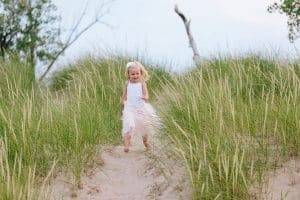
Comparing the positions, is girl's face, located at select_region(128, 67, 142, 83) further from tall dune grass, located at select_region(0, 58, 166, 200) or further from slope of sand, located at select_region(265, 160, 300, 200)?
slope of sand, located at select_region(265, 160, 300, 200)

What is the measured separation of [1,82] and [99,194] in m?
4.67

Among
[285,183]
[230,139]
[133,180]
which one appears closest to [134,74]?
[133,180]

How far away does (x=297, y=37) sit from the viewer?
13984 mm

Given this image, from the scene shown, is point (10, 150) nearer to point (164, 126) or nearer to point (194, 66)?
point (164, 126)

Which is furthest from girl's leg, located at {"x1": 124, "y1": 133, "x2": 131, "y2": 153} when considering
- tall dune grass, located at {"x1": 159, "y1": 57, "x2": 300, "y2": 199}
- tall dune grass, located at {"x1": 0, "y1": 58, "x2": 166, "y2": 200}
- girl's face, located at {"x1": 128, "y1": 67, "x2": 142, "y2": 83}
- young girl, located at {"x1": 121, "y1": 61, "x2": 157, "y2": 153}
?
girl's face, located at {"x1": 128, "y1": 67, "x2": 142, "y2": 83}

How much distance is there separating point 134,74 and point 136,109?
1.50ft

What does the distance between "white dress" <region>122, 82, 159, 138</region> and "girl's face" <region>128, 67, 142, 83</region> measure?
2.6 inches

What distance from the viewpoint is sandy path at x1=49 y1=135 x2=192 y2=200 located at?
5698mm

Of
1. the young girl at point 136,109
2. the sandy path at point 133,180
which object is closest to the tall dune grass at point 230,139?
the sandy path at point 133,180

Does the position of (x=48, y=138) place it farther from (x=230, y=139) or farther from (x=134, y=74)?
(x=230, y=139)

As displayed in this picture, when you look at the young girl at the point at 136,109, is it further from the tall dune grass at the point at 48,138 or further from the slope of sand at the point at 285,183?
the slope of sand at the point at 285,183

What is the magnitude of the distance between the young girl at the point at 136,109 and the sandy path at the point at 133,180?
489mm

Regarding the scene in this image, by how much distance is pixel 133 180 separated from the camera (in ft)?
20.6

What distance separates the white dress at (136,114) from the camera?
7262 millimetres
